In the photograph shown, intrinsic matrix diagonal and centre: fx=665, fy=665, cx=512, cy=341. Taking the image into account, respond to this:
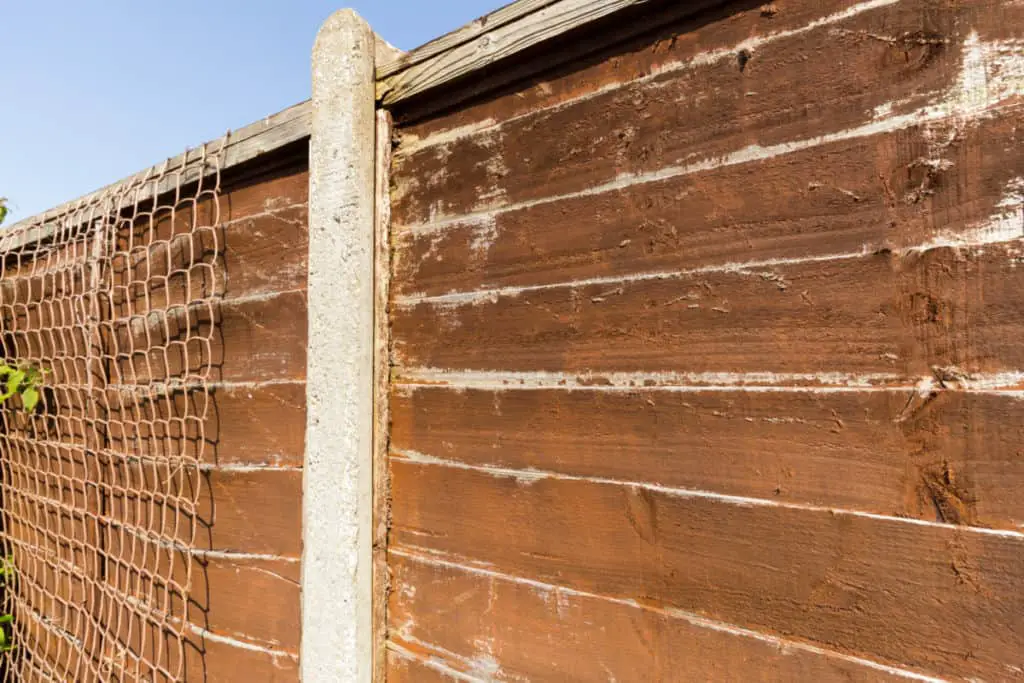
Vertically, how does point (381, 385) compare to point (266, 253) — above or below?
below

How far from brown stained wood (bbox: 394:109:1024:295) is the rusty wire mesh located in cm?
97

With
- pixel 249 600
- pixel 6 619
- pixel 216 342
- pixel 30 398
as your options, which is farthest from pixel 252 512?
pixel 6 619

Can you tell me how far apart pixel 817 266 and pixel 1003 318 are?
0.79 ft

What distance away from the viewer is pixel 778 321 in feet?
3.40

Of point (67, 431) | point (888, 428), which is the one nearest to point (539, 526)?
point (888, 428)

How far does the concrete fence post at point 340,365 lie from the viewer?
1.46 m

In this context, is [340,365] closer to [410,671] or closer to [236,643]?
[410,671]

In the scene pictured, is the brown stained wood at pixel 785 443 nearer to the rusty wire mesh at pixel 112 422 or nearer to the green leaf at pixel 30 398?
the rusty wire mesh at pixel 112 422

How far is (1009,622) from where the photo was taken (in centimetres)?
86

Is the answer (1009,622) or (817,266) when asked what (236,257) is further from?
(1009,622)

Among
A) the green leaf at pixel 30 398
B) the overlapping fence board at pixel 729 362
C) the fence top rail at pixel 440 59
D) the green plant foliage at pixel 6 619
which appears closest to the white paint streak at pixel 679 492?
the overlapping fence board at pixel 729 362

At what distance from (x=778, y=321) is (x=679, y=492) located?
0.32 m

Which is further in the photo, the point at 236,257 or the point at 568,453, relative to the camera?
the point at 236,257

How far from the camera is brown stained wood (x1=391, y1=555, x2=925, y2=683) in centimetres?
103
